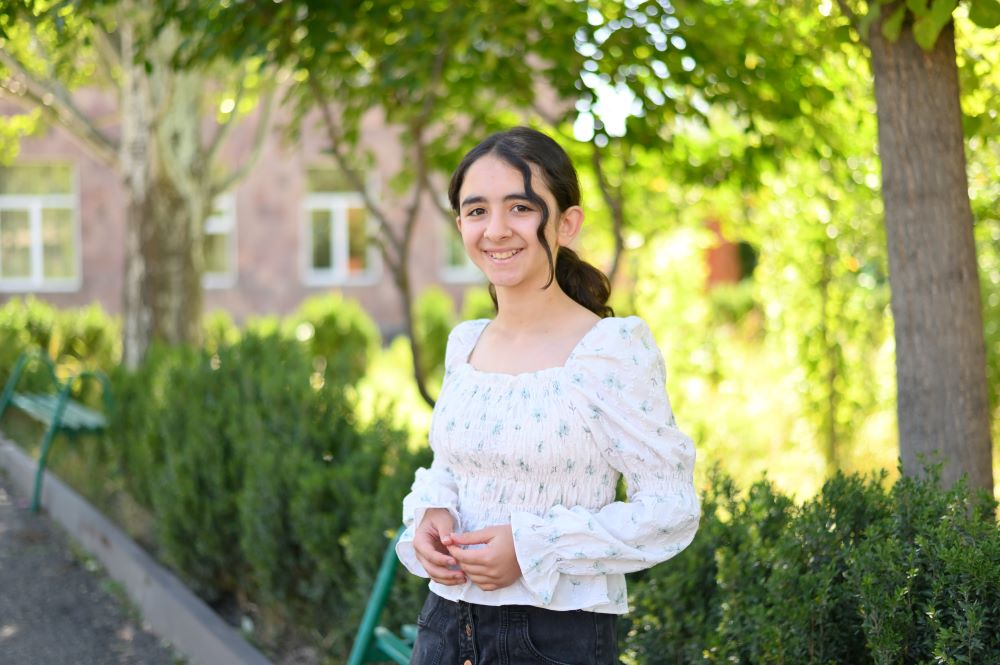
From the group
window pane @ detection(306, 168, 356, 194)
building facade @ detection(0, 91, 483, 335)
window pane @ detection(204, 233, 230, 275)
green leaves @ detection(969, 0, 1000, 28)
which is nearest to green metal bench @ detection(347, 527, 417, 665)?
green leaves @ detection(969, 0, 1000, 28)

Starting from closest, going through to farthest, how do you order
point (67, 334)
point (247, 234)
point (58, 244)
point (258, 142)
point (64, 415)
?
point (64, 415) → point (258, 142) → point (67, 334) → point (58, 244) → point (247, 234)

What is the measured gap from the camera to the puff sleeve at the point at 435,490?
91.1 inches

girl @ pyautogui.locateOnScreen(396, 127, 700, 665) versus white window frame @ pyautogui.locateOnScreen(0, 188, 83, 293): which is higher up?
white window frame @ pyautogui.locateOnScreen(0, 188, 83, 293)

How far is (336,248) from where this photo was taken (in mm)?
24219

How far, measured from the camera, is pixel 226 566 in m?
5.36

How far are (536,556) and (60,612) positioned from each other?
421 centimetres

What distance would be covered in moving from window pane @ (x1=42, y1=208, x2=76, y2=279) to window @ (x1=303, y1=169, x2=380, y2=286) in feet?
14.9

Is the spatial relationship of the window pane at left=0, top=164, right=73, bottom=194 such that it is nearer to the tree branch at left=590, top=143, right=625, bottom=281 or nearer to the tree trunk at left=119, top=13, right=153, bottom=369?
the tree trunk at left=119, top=13, right=153, bottom=369

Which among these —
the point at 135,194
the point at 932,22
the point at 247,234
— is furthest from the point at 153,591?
the point at 247,234

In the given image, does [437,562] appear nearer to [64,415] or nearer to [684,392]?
[64,415]

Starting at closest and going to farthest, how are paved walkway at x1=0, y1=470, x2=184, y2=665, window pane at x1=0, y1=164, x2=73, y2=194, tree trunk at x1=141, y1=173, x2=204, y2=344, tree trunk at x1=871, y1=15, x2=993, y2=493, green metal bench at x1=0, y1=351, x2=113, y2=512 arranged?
tree trunk at x1=871, y1=15, x2=993, y2=493 → paved walkway at x1=0, y1=470, x2=184, y2=665 → green metal bench at x1=0, y1=351, x2=113, y2=512 → tree trunk at x1=141, y1=173, x2=204, y2=344 → window pane at x1=0, y1=164, x2=73, y2=194

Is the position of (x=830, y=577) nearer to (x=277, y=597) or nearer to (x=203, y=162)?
(x=277, y=597)

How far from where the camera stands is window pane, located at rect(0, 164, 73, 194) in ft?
72.6

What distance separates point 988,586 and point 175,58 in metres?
4.20
